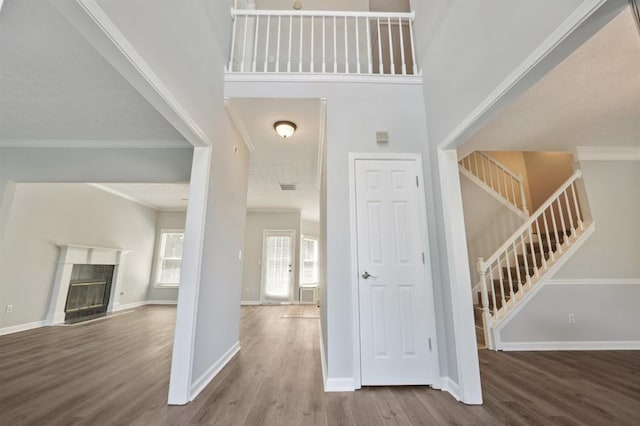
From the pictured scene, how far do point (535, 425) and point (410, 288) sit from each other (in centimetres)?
114

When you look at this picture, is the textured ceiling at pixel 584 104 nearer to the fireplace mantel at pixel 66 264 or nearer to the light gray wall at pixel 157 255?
the fireplace mantel at pixel 66 264

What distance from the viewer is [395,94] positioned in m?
2.78

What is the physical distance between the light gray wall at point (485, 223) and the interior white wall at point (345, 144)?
2.66 meters

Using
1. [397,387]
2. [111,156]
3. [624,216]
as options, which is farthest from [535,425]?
[111,156]

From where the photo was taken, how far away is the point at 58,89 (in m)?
2.40

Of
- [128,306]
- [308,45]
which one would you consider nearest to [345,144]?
[308,45]

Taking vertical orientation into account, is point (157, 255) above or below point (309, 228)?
below

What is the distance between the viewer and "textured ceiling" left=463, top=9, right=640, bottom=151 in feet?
6.82

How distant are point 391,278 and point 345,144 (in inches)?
54.4

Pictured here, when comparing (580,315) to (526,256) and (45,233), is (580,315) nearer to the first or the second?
(526,256)

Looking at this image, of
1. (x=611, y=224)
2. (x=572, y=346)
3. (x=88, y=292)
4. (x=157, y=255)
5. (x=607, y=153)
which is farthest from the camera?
(x=157, y=255)

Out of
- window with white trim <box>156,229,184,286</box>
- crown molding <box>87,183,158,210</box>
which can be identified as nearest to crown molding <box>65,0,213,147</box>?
crown molding <box>87,183,158,210</box>

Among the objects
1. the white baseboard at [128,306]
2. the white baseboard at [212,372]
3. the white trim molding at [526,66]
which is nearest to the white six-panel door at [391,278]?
the white trim molding at [526,66]

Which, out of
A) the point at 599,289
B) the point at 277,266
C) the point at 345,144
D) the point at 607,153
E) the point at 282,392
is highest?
the point at 607,153
